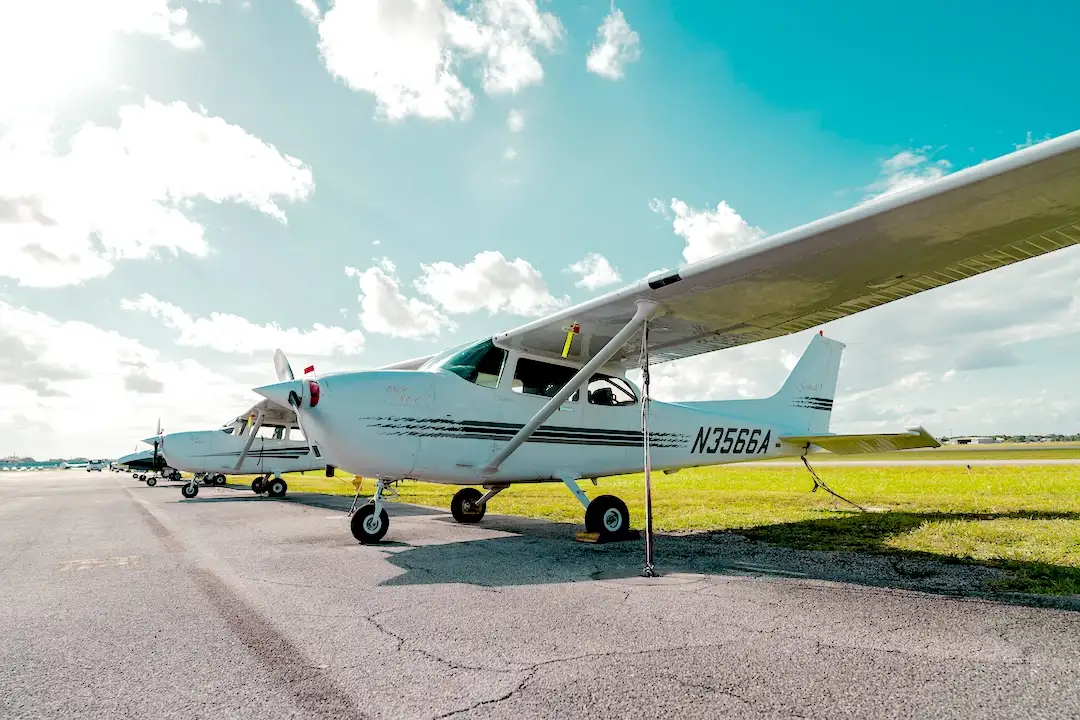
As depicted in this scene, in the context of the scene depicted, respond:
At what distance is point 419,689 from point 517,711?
538 mm

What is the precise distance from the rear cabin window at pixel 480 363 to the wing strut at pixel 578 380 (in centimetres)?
89

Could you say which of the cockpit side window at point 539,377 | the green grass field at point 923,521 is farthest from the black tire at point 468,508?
the cockpit side window at point 539,377

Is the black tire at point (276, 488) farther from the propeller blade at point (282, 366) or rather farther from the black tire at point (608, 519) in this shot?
the black tire at point (608, 519)

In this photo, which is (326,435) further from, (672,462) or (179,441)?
(179,441)

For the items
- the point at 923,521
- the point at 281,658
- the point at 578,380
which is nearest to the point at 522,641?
the point at 281,658

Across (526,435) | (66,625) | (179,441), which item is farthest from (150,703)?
(179,441)

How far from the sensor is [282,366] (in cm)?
867

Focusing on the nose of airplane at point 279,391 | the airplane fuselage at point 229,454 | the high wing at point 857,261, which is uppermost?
the high wing at point 857,261

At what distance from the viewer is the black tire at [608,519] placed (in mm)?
7902

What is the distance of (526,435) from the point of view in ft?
25.7

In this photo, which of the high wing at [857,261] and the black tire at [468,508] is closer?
the high wing at [857,261]

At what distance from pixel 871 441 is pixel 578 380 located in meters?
5.45

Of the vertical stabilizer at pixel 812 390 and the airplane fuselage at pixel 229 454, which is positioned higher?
the vertical stabilizer at pixel 812 390

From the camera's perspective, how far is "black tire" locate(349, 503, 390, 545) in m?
7.54
